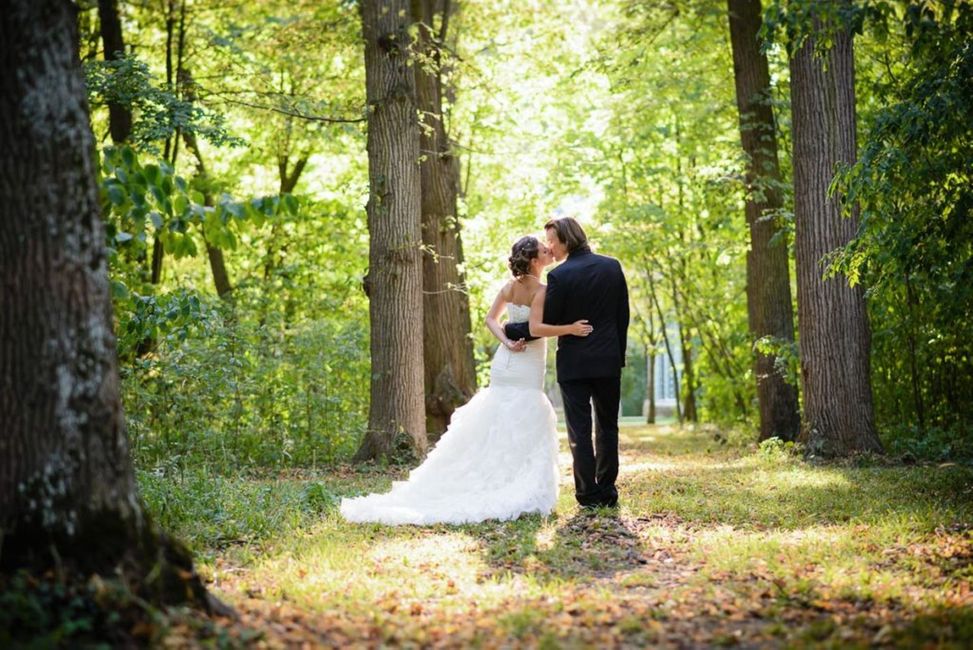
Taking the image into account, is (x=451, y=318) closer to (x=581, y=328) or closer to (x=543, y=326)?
(x=543, y=326)

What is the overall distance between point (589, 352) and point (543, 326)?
18.6 inches

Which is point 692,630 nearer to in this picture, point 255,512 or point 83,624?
point 83,624

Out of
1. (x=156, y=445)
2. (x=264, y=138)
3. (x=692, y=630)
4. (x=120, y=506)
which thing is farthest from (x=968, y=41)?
(x=264, y=138)

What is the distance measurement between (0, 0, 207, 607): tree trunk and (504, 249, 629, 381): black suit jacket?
4.57 meters

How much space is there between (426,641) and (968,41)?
624 cm

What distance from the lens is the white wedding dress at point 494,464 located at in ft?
25.3

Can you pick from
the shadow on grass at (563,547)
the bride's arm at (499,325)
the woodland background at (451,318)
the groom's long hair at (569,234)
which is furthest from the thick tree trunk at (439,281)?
the shadow on grass at (563,547)

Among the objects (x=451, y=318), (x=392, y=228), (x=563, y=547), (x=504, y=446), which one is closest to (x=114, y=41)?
(x=451, y=318)

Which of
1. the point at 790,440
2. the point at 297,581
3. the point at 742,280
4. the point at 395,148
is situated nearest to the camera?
the point at 297,581

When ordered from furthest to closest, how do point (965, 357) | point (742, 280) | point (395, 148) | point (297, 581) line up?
1. point (742, 280)
2. point (965, 357)
3. point (395, 148)
4. point (297, 581)

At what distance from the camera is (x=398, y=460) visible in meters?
11.4

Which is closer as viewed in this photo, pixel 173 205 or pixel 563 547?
pixel 173 205

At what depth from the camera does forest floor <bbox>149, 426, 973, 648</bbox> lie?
4.41 m

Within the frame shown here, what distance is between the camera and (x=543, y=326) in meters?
8.11
